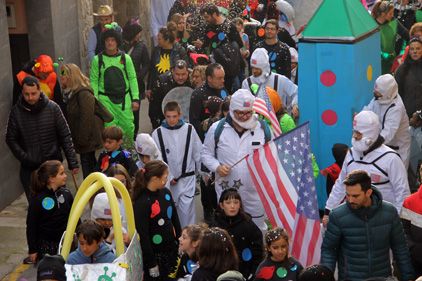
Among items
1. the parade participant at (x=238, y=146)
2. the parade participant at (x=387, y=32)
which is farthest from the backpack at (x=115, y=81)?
the parade participant at (x=387, y=32)

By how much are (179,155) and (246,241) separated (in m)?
2.13

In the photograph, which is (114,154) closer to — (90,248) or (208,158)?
(208,158)

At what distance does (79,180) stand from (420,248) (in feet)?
21.1

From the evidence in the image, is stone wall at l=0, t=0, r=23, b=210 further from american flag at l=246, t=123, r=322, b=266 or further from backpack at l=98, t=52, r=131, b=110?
american flag at l=246, t=123, r=322, b=266

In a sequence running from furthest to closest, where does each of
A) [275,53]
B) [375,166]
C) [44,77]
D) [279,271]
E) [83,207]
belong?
1. [275,53]
2. [44,77]
3. [375,166]
4. [279,271]
5. [83,207]

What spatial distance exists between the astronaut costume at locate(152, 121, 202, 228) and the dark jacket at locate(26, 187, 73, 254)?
1413mm

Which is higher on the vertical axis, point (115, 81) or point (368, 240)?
point (115, 81)

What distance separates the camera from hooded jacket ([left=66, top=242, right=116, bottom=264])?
786 cm

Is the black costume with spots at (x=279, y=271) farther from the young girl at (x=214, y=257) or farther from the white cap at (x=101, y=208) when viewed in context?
the white cap at (x=101, y=208)

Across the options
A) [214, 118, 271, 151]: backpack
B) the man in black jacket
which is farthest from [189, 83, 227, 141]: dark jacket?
[214, 118, 271, 151]: backpack

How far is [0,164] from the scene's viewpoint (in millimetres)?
12641

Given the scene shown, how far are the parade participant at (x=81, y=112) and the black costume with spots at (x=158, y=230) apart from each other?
3.25m

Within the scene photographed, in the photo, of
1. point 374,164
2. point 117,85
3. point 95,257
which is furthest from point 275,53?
point 95,257

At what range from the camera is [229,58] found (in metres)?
14.8
